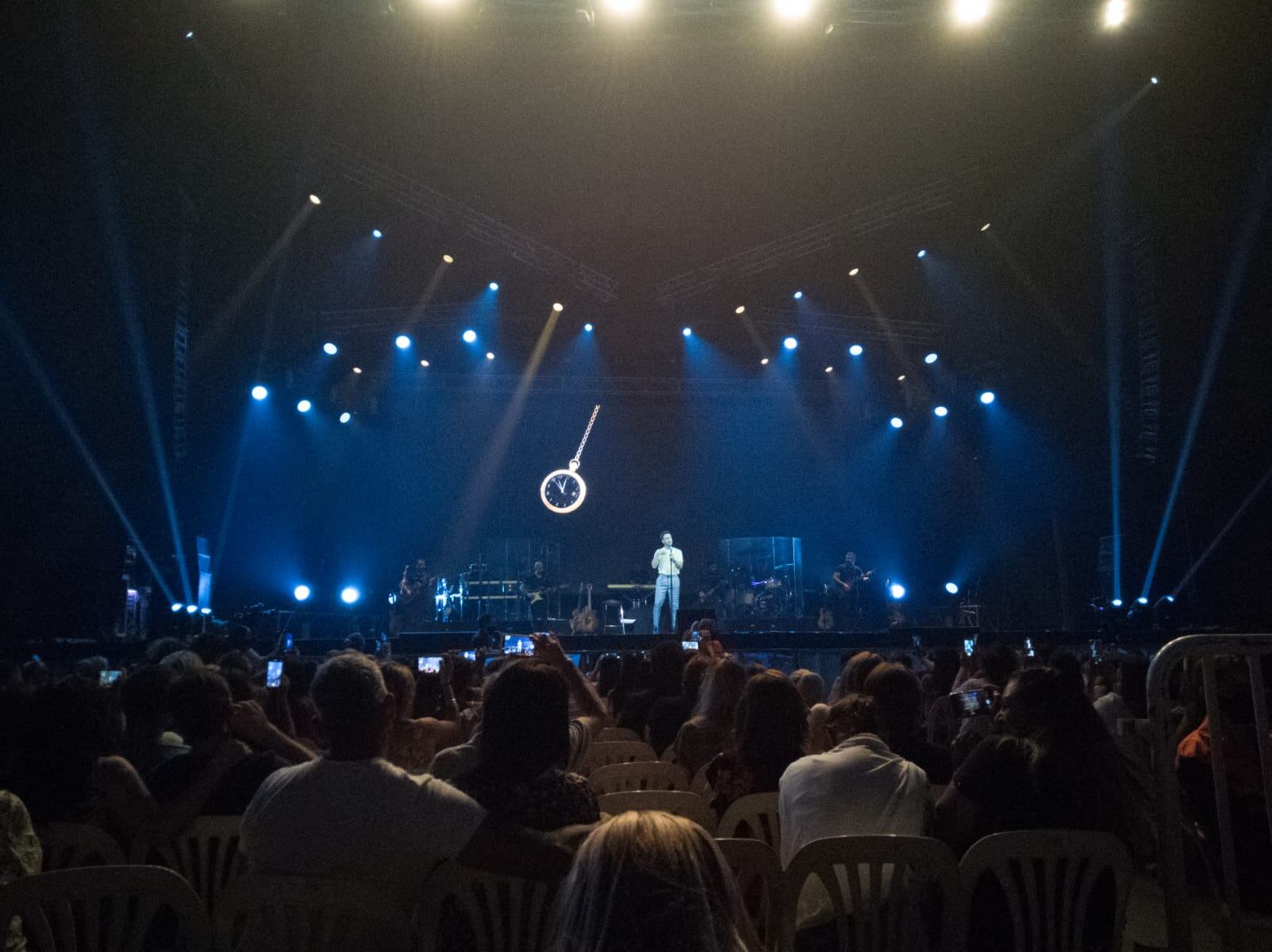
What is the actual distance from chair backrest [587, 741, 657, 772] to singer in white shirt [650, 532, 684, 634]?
35.8ft

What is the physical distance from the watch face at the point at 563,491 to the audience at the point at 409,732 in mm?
14972

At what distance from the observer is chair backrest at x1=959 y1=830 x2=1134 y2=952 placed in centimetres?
231

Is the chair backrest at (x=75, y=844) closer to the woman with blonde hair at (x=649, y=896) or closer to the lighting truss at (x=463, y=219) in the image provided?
the woman with blonde hair at (x=649, y=896)

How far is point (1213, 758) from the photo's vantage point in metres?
2.91

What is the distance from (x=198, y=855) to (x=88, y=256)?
7.93m

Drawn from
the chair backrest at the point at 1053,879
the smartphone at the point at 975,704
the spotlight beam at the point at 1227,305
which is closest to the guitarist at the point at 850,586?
the spotlight beam at the point at 1227,305

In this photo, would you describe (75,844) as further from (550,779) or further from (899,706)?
(899,706)

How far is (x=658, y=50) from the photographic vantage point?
386 inches

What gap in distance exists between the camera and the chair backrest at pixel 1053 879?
2312 millimetres

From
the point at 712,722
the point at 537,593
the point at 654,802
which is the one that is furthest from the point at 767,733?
the point at 537,593

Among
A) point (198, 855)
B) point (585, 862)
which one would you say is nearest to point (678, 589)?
point (198, 855)

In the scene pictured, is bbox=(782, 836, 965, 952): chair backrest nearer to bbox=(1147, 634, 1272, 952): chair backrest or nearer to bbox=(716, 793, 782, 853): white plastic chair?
bbox=(716, 793, 782, 853): white plastic chair

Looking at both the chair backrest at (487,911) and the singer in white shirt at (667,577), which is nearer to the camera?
the chair backrest at (487,911)

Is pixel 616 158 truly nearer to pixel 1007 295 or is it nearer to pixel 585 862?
pixel 1007 295
